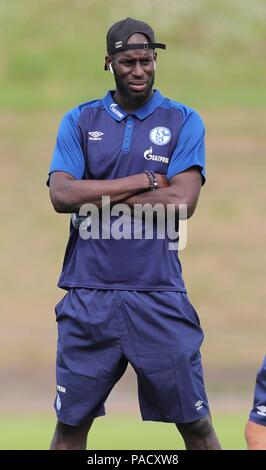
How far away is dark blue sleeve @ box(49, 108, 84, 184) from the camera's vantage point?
20.4 feet

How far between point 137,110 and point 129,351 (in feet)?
3.61

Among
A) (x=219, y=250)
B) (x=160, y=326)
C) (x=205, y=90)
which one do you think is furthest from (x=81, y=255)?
(x=205, y=90)

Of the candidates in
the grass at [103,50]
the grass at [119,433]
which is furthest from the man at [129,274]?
the grass at [103,50]

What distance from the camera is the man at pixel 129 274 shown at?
240 inches

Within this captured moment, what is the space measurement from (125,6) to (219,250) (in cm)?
417

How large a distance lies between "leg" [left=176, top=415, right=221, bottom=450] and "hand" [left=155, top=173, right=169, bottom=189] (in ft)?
3.48

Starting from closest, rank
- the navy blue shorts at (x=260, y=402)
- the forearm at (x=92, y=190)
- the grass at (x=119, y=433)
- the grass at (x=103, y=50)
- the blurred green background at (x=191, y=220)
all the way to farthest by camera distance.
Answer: the navy blue shorts at (x=260, y=402)
the forearm at (x=92, y=190)
the grass at (x=119, y=433)
the blurred green background at (x=191, y=220)
the grass at (x=103, y=50)

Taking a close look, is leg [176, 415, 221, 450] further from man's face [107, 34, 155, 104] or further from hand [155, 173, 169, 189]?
man's face [107, 34, 155, 104]

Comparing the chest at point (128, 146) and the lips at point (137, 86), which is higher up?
A: the lips at point (137, 86)

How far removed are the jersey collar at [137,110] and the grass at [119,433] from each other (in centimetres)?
267

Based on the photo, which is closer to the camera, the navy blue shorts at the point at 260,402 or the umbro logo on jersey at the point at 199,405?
the navy blue shorts at the point at 260,402

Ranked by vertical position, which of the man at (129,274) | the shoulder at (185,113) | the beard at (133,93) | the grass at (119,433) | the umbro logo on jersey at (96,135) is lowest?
the grass at (119,433)

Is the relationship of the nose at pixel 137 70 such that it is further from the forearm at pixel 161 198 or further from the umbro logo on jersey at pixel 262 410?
the umbro logo on jersey at pixel 262 410

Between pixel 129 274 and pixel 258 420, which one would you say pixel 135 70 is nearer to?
pixel 129 274
